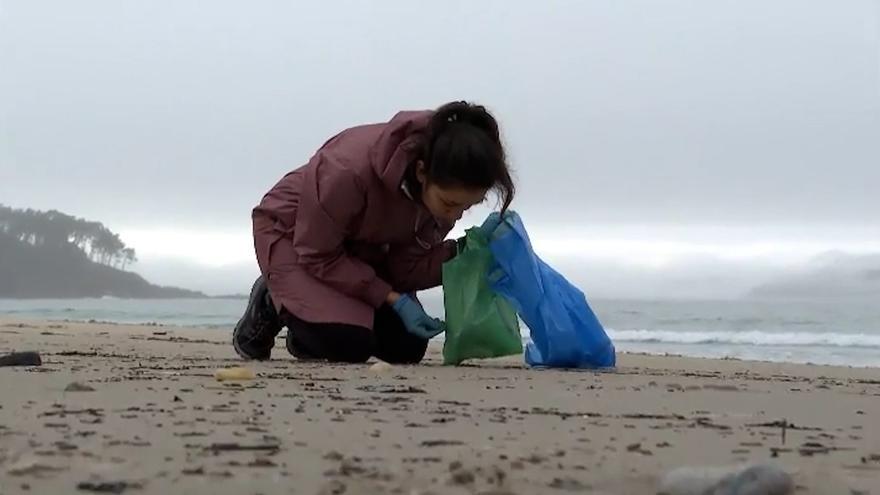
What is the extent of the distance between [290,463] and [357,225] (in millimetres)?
2425

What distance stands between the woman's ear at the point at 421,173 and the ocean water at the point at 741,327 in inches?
245

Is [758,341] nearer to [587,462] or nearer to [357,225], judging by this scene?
[357,225]

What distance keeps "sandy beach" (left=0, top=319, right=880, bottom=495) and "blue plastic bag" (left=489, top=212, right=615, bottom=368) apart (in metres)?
0.87

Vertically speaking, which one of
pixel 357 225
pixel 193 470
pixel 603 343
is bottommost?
pixel 193 470

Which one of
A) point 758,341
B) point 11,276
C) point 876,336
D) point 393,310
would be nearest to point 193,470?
point 393,310

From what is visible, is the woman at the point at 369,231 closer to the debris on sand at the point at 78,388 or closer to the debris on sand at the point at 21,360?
the debris on sand at the point at 21,360

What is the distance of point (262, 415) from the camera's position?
2109 mm

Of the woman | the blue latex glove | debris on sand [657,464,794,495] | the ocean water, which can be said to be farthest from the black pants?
the ocean water

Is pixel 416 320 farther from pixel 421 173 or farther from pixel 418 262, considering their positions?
pixel 421 173

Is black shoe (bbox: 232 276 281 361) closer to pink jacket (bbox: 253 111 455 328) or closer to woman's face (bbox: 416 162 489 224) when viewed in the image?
pink jacket (bbox: 253 111 455 328)

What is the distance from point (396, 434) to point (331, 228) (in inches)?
79.8

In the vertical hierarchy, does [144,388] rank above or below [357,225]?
below

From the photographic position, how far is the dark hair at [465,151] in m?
3.46

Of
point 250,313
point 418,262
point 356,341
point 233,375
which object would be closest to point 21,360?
point 233,375
